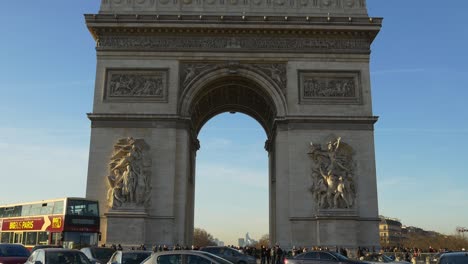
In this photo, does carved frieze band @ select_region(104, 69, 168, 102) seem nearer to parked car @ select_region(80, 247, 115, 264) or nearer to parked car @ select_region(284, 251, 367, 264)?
parked car @ select_region(80, 247, 115, 264)

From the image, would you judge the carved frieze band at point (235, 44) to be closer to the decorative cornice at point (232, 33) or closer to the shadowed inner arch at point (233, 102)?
the decorative cornice at point (232, 33)

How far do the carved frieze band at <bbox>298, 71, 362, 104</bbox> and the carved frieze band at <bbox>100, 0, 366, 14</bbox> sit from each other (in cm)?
438

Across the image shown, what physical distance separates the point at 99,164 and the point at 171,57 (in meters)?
8.19

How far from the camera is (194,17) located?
104 feet

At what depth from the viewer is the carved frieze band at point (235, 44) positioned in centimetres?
3178

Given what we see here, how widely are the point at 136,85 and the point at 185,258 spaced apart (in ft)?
70.6

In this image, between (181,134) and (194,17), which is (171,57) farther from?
(181,134)

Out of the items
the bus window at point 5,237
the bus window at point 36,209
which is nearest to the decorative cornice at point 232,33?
the bus window at point 36,209

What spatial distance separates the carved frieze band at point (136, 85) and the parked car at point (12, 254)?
49.6 feet

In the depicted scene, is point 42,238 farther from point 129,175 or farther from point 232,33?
point 232,33

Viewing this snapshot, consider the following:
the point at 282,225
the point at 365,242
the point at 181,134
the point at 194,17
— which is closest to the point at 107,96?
the point at 181,134

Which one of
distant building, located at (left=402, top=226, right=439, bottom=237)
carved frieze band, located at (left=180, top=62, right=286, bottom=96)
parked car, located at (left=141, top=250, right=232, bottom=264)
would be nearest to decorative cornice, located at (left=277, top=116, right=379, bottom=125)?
carved frieze band, located at (left=180, top=62, right=286, bottom=96)

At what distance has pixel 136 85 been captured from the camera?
31391 mm

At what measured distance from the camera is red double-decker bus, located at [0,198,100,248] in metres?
23.2
